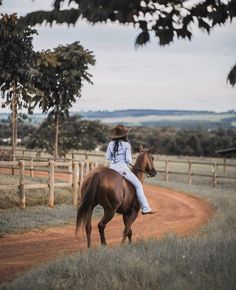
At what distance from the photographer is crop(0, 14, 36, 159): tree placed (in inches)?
1086

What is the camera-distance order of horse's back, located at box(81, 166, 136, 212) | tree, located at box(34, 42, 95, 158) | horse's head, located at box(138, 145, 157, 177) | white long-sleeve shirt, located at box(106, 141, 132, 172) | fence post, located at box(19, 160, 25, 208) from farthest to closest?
tree, located at box(34, 42, 95, 158) → fence post, located at box(19, 160, 25, 208) → horse's head, located at box(138, 145, 157, 177) → white long-sleeve shirt, located at box(106, 141, 132, 172) → horse's back, located at box(81, 166, 136, 212)

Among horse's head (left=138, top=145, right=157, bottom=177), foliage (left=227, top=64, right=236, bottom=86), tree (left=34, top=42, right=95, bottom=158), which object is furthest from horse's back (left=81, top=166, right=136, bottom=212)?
tree (left=34, top=42, right=95, bottom=158)

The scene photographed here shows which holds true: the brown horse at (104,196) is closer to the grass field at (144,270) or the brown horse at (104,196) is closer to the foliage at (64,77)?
the grass field at (144,270)

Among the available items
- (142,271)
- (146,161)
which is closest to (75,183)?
(146,161)

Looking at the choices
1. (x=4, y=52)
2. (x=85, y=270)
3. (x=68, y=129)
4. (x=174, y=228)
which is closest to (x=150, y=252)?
(x=85, y=270)

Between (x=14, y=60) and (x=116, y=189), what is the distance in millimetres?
19873

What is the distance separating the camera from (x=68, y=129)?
48.2 metres

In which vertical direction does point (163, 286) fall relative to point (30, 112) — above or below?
below

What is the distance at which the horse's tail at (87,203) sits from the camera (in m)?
10.1

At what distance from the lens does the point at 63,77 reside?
3481 centimetres

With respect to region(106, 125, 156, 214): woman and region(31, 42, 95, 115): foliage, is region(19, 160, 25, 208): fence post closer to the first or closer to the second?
region(106, 125, 156, 214): woman

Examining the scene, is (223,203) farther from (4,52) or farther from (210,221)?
(4,52)

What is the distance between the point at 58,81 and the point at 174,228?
70.5 feet

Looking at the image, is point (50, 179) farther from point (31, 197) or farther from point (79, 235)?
point (79, 235)
